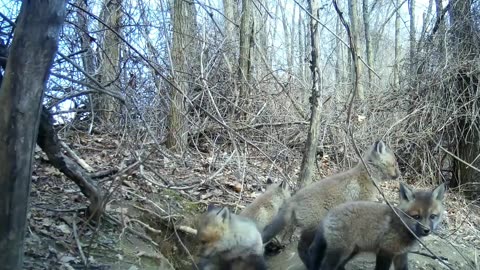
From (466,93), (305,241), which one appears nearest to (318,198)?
(305,241)

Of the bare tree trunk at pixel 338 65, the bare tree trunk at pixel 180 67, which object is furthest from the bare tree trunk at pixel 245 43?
the bare tree trunk at pixel 338 65

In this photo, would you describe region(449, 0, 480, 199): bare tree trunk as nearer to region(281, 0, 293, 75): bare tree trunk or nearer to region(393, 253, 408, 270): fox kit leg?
region(281, 0, 293, 75): bare tree trunk

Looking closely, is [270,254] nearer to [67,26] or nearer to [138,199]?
[138,199]

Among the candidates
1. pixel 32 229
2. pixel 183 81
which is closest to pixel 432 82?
pixel 183 81

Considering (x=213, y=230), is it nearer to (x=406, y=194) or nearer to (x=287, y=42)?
(x=406, y=194)

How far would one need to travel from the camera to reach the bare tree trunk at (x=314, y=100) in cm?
759

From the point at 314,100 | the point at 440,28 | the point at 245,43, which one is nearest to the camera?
the point at 314,100

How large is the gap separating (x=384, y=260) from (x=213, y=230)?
1.97 meters

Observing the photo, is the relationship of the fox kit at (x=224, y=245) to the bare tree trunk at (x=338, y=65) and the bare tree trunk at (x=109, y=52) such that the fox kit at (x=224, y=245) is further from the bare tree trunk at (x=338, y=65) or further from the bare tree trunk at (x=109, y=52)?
the bare tree trunk at (x=338, y=65)

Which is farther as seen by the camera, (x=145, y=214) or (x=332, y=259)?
(x=145, y=214)

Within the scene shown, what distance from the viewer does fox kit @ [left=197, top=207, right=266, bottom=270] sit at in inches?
242

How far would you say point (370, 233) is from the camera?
20.3 ft

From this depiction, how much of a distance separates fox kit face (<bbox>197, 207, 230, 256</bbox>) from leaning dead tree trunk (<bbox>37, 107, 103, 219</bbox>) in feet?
3.92

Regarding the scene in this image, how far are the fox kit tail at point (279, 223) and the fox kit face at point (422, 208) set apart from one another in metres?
1.35
